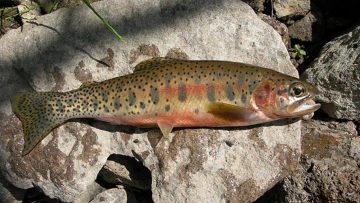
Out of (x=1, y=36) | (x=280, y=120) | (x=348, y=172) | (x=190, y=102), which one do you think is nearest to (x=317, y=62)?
(x=280, y=120)

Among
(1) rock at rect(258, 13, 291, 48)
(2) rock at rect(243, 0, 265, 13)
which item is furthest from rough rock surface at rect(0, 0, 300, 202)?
(2) rock at rect(243, 0, 265, 13)

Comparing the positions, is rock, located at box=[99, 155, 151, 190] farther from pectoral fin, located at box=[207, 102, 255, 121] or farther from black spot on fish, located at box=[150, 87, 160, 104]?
pectoral fin, located at box=[207, 102, 255, 121]

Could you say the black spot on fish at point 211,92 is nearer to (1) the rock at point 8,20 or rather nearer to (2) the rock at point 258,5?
(2) the rock at point 258,5

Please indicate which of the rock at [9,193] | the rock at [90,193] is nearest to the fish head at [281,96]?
the rock at [90,193]

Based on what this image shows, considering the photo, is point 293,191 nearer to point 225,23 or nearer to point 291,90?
point 291,90

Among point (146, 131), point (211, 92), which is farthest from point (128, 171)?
point (211, 92)
